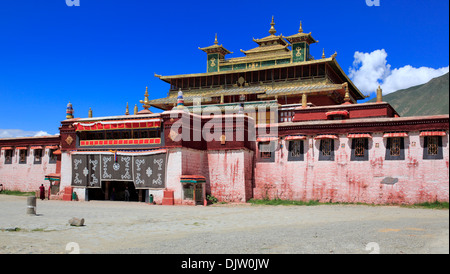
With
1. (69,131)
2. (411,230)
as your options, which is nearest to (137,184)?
(69,131)

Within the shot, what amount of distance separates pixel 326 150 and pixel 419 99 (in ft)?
485

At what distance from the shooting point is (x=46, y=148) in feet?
108

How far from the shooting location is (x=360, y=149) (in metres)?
23.2

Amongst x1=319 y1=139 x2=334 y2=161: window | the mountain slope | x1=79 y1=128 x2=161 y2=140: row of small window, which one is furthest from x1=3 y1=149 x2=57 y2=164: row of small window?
the mountain slope

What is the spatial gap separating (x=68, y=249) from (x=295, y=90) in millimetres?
26886

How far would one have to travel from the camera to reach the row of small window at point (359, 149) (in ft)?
70.1

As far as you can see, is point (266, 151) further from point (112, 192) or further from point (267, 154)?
point (112, 192)

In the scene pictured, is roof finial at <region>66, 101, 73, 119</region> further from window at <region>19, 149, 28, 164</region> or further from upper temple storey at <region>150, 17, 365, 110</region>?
upper temple storey at <region>150, 17, 365, 110</region>

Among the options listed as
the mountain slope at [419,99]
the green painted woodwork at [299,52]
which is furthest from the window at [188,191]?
the mountain slope at [419,99]

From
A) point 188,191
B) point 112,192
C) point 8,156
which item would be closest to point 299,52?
point 188,191

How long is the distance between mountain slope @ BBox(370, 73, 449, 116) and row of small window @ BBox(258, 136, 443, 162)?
110 metres

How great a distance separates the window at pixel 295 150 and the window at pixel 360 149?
9.59 feet

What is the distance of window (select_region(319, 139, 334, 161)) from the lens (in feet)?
78.2

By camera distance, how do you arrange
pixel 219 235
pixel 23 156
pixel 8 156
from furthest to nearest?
pixel 8 156 < pixel 23 156 < pixel 219 235
